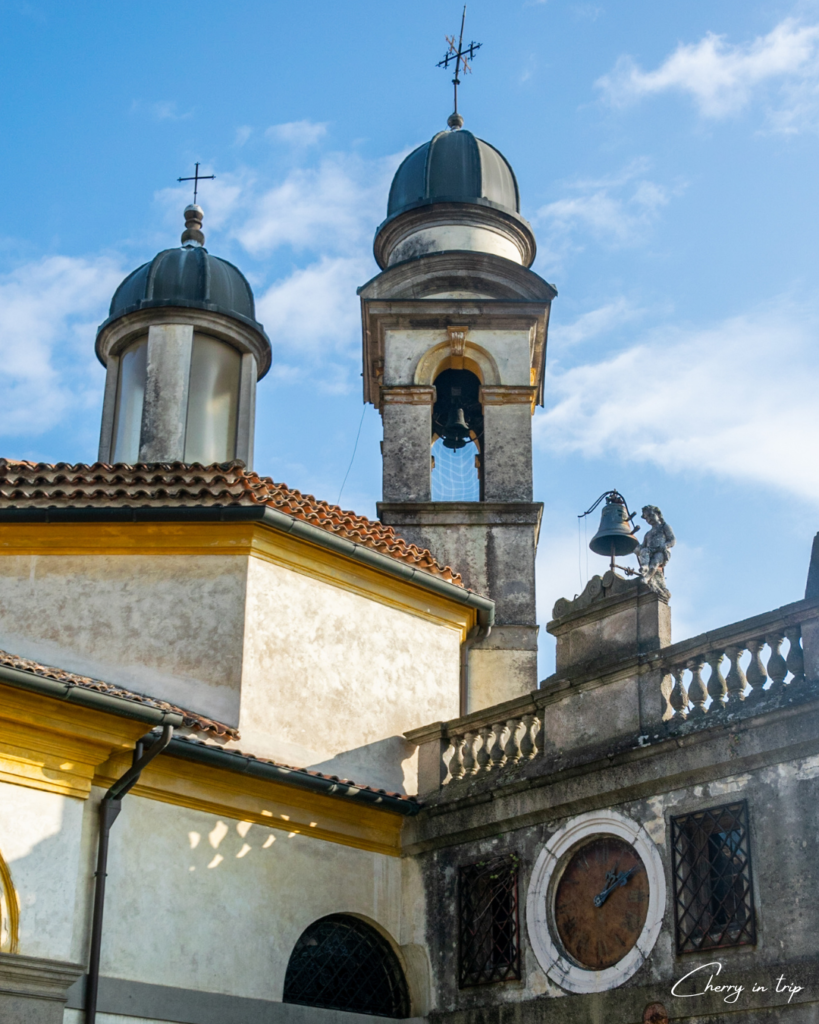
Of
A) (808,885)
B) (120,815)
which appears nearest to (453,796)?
(120,815)

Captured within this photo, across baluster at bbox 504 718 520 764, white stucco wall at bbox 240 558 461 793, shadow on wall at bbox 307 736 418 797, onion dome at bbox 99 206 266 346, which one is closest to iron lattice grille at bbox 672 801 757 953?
baluster at bbox 504 718 520 764

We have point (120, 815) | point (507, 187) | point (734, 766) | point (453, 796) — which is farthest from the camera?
point (507, 187)

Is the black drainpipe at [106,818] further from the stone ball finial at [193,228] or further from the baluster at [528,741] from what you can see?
the stone ball finial at [193,228]

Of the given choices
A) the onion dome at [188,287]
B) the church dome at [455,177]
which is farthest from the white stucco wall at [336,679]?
the church dome at [455,177]

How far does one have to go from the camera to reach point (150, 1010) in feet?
32.0

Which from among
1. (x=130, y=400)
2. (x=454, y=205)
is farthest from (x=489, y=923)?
(x=454, y=205)

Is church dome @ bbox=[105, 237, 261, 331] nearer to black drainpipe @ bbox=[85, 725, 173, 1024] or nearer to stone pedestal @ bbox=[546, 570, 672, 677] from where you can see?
stone pedestal @ bbox=[546, 570, 672, 677]

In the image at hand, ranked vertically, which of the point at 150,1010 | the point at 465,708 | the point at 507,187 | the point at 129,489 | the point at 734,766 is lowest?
the point at 150,1010

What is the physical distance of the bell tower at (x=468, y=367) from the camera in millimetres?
16375

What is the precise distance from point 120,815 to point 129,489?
3215 mm

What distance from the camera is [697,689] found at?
32.6 ft

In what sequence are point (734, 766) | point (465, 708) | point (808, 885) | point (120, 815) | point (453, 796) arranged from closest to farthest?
1. point (808, 885)
2. point (734, 766)
3. point (120, 815)
4. point (453, 796)
5. point (465, 708)

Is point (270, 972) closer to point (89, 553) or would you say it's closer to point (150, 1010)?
point (150, 1010)

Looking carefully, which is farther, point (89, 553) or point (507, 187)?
point (507, 187)
